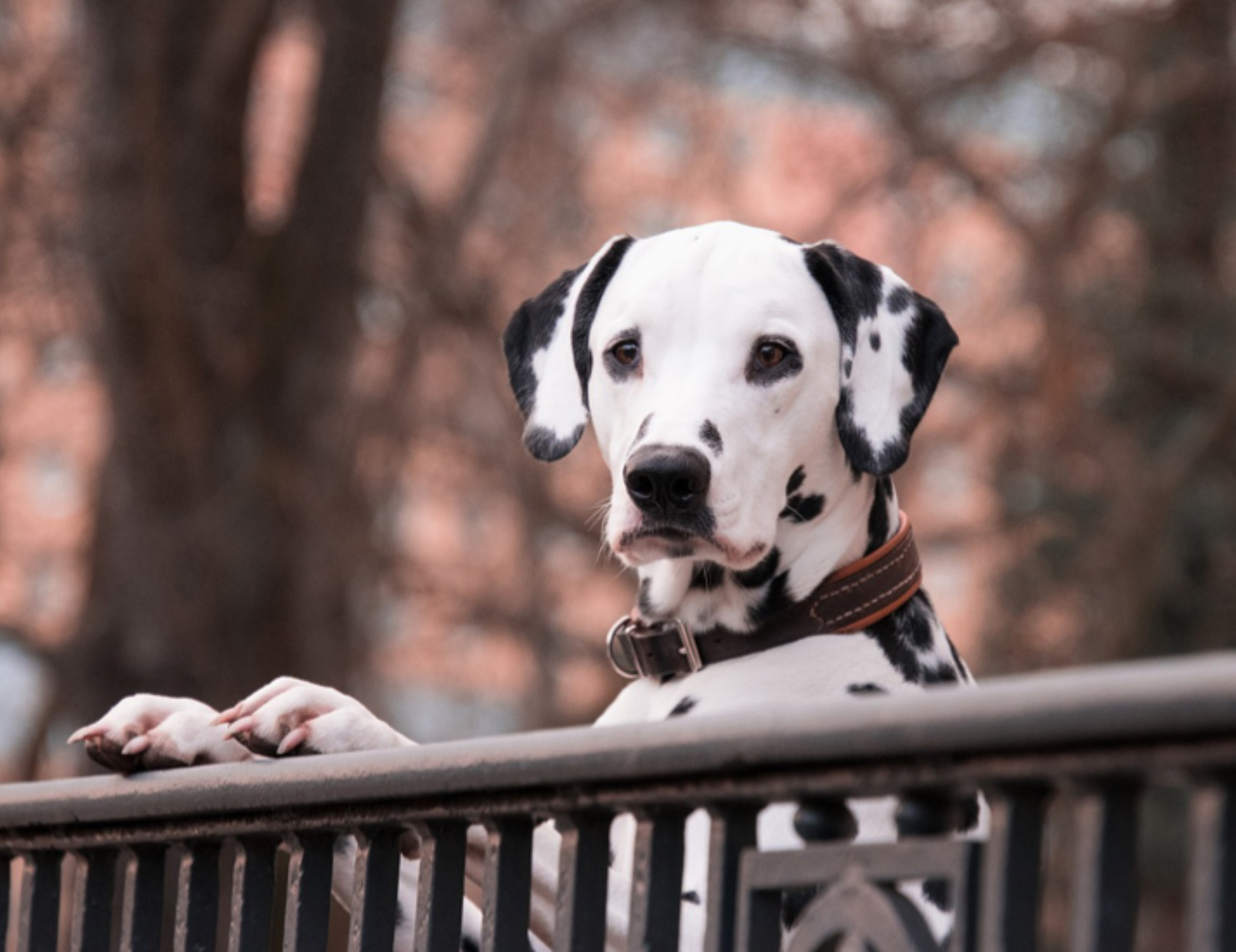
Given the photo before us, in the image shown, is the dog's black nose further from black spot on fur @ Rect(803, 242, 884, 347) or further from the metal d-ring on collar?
black spot on fur @ Rect(803, 242, 884, 347)

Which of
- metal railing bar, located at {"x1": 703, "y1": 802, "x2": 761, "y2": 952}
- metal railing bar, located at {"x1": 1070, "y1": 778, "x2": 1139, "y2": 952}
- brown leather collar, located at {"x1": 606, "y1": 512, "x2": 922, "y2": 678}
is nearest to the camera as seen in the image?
metal railing bar, located at {"x1": 1070, "y1": 778, "x2": 1139, "y2": 952}

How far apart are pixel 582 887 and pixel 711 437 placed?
158 cm

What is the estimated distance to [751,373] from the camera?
3766mm

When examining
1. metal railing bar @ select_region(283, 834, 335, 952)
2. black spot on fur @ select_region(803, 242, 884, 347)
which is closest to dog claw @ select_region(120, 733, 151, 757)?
metal railing bar @ select_region(283, 834, 335, 952)

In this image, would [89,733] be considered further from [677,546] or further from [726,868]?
[726,868]

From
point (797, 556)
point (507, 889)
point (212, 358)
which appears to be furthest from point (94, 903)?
point (212, 358)

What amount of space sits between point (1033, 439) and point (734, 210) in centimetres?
349

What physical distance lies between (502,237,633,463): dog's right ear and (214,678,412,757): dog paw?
0.95m

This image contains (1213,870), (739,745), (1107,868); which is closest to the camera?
(1213,870)

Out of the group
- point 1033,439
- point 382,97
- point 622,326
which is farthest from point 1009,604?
point 622,326

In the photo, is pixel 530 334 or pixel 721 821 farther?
pixel 530 334

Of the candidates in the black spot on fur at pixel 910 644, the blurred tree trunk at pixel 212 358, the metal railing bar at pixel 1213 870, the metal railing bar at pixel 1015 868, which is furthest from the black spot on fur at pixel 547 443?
the blurred tree trunk at pixel 212 358

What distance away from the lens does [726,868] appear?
1.97 m

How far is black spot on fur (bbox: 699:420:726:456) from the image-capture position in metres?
3.61
